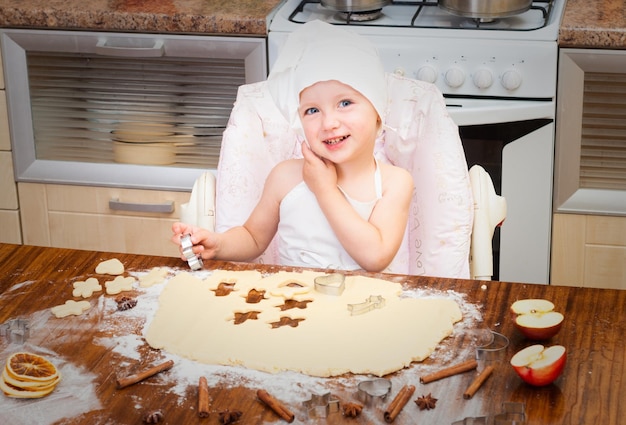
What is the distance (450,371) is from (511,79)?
1.37 metres

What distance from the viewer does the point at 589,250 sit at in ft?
8.70

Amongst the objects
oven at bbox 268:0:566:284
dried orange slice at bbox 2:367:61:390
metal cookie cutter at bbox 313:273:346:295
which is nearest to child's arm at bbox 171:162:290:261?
metal cookie cutter at bbox 313:273:346:295

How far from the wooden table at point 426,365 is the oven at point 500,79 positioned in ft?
3.52

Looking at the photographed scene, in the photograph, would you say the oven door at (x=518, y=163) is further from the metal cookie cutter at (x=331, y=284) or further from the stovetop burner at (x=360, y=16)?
the metal cookie cutter at (x=331, y=284)

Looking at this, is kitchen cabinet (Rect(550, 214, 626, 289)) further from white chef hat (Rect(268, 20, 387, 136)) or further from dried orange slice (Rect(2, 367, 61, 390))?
dried orange slice (Rect(2, 367, 61, 390))

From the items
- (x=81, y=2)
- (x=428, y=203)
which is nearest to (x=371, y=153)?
(x=428, y=203)

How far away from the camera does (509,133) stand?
2576 millimetres

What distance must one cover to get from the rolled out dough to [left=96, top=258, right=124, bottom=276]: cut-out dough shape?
99 millimetres

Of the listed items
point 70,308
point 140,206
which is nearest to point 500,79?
point 140,206

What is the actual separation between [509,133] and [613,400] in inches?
57.0

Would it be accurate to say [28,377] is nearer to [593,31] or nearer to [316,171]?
[316,171]

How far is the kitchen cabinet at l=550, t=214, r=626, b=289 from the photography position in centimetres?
262

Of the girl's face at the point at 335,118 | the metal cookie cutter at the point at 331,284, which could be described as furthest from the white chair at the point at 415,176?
the metal cookie cutter at the point at 331,284

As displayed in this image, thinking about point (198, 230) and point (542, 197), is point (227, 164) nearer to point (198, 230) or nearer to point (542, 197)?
point (198, 230)
